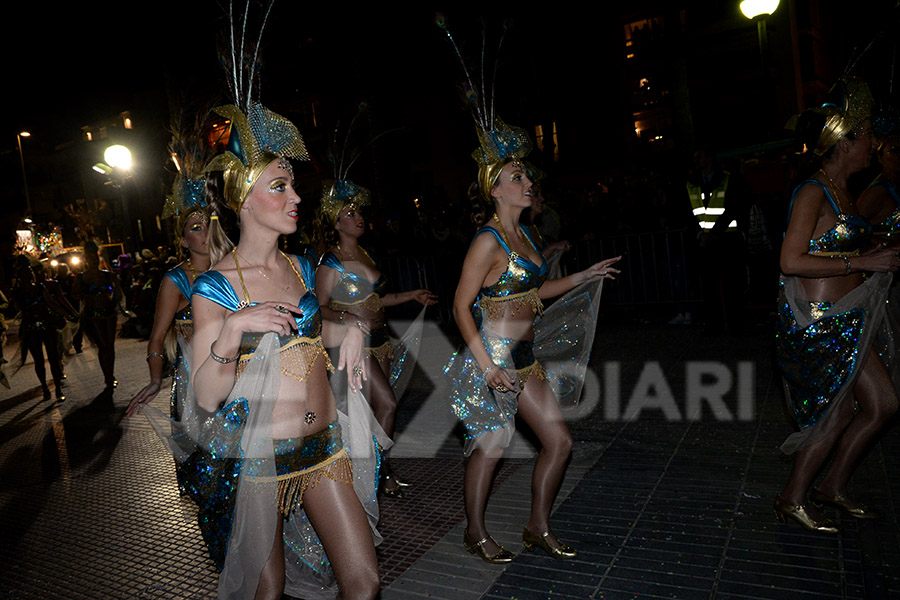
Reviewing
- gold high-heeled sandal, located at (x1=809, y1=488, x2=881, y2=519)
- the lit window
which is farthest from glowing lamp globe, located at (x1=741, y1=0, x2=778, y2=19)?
the lit window

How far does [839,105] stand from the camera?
3.69 meters

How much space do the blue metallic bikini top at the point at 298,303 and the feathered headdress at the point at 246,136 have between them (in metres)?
0.33

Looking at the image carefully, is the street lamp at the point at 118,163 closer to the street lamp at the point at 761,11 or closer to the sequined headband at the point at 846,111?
the street lamp at the point at 761,11

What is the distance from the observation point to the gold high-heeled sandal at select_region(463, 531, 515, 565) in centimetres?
358

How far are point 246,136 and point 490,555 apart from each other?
8.19ft

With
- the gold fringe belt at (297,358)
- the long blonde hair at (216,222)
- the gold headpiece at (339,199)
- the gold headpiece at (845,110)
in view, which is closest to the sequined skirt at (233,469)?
the gold fringe belt at (297,358)

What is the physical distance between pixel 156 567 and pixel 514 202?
3.15m

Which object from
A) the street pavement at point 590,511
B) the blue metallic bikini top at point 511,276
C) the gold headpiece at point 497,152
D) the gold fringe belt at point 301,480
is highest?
the gold headpiece at point 497,152

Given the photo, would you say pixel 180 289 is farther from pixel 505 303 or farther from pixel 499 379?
pixel 499 379

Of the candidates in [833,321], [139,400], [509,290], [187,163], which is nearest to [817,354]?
[833,321]

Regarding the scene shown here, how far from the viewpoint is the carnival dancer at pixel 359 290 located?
480 centimetres

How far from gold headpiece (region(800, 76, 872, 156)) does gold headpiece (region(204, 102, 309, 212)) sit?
297 centimetres

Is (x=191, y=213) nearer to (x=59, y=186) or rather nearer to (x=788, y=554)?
(x=788, y=554)

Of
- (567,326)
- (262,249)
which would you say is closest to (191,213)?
(262,249)
